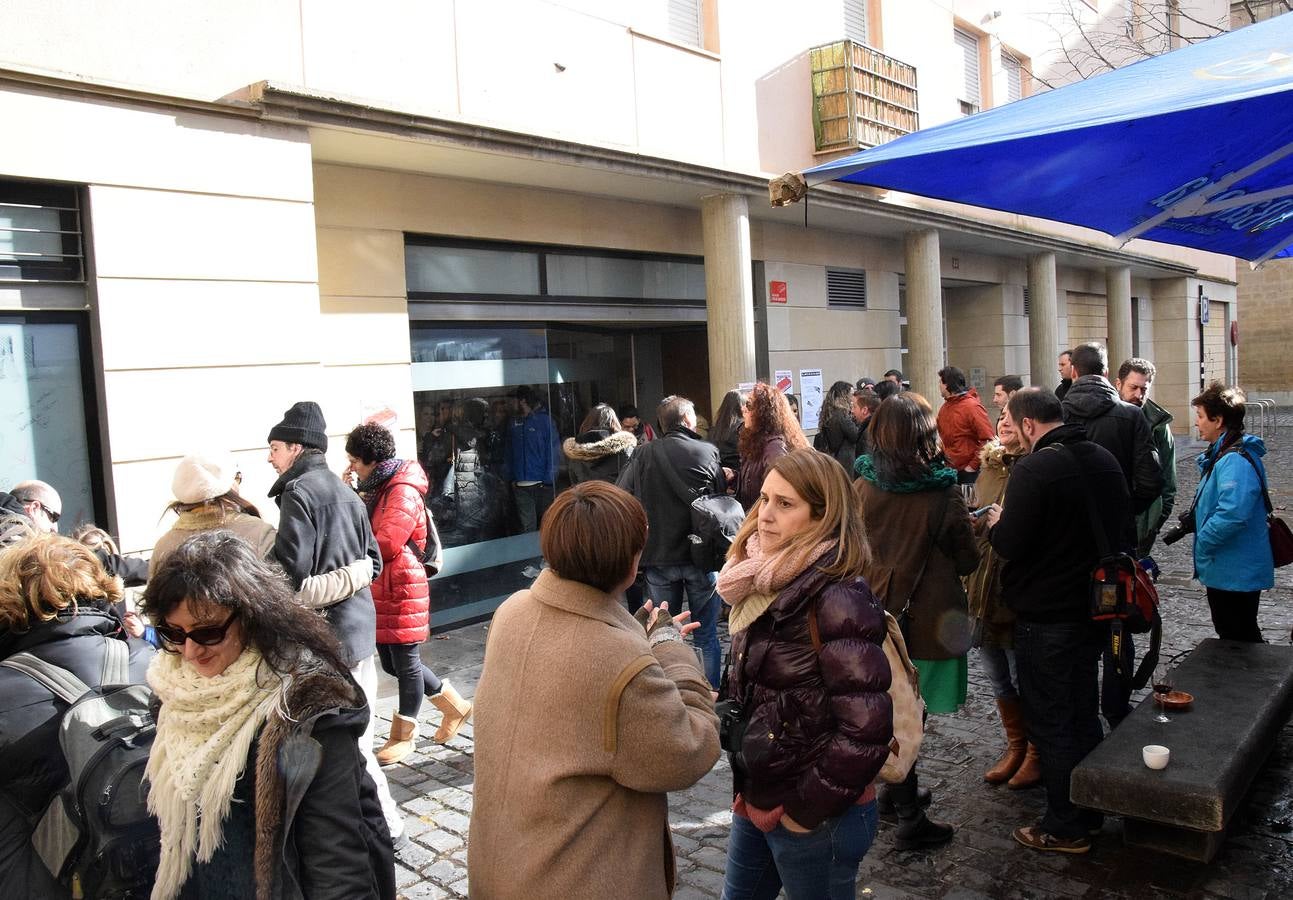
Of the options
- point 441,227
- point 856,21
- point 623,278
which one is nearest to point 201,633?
point 441,227

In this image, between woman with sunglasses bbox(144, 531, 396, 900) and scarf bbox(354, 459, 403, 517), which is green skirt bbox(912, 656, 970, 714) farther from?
scarf bbox(354, 459, 403, 517)

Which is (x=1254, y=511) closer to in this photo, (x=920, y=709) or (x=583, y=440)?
(x=920, y=709)

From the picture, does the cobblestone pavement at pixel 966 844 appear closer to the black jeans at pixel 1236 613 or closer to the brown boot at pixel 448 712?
the brown boot at pixel 448 712

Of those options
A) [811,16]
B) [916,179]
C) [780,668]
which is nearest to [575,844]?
[780,668]

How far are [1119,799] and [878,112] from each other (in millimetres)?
9785

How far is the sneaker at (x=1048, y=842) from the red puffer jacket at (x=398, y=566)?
312cm

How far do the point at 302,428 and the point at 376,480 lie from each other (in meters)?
0.70

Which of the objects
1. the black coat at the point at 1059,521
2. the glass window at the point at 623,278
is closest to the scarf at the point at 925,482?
the black coat at the point at 1059,521

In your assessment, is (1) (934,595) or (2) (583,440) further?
(2) (583,440)

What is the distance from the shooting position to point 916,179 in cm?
413

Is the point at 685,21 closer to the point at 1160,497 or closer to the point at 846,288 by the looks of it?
the point at 846,288

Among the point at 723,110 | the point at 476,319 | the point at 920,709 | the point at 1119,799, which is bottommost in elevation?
the point at 1119,799

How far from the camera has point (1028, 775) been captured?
4570 millimetres

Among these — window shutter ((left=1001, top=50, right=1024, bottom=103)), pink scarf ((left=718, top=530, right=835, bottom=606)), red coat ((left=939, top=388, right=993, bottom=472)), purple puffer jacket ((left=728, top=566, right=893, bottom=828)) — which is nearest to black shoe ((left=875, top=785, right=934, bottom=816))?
purple puffer jacket ((left=728, top=566, right=893, bottom=828))
